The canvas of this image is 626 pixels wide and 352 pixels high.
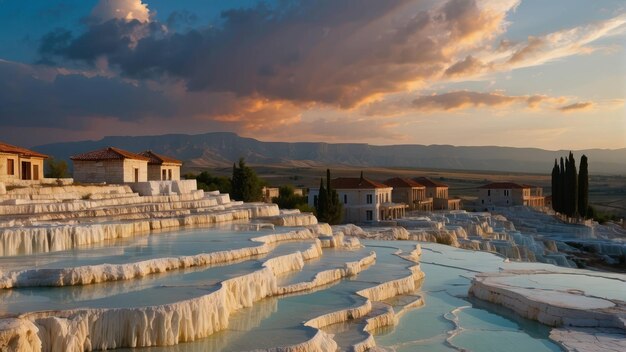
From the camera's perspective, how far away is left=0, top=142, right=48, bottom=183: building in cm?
2300

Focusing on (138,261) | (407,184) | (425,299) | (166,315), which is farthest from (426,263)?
(407,184)

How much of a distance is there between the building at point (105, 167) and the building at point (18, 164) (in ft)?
5.12

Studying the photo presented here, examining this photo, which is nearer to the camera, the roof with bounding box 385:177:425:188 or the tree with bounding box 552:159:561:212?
the tree with bounding box 552:159:561:212

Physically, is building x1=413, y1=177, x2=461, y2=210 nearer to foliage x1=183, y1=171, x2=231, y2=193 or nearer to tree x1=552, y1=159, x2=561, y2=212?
tree x1=552, y1=159, x2=561, y2=212

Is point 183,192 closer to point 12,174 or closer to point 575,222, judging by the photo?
point 12,174

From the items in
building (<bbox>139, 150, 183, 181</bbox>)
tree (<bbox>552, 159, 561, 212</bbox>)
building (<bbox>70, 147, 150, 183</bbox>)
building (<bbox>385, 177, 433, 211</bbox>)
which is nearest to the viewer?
building (<bbox>70, 147, 150, 183</bbox>)

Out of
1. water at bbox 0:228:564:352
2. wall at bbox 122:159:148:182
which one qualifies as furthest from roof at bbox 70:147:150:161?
water at bbox 0:228:564:352

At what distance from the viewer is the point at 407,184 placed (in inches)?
2133

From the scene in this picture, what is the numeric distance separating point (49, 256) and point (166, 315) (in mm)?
5307

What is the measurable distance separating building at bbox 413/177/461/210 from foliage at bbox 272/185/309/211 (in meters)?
16.4

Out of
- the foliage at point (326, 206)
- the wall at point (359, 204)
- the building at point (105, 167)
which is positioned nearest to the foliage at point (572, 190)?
the wall at point (359, 204)

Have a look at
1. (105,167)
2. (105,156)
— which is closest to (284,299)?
(105,167)

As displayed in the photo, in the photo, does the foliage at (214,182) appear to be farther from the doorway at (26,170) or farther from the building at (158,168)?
the doorway at (26,170)

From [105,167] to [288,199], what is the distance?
64.0 ft
